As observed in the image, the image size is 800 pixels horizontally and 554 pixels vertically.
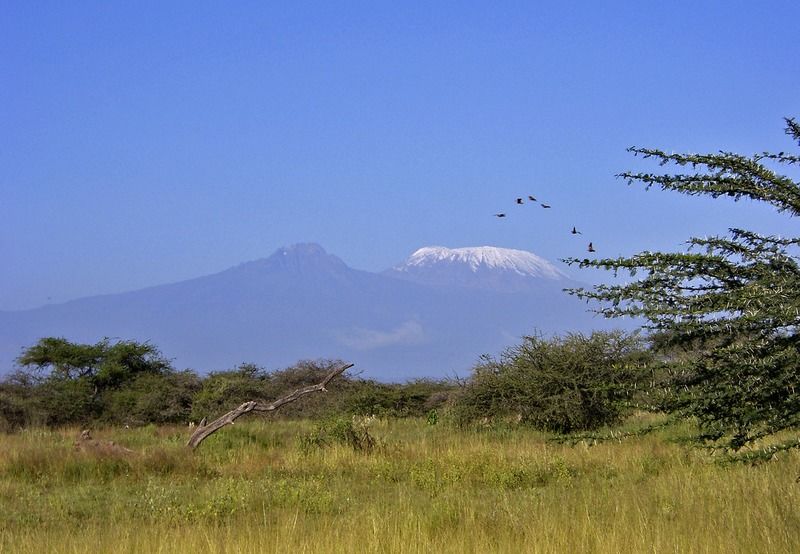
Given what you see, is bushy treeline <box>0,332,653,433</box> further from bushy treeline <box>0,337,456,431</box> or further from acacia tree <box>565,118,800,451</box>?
acacia tree <box>565,118,800,451</box>

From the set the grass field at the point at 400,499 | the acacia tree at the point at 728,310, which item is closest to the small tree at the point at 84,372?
the grass field at the point at 400,499

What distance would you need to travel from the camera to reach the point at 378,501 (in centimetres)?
1038

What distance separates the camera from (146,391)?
28.4 m

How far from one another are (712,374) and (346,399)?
941 inches

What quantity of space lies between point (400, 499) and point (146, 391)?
68.1ft

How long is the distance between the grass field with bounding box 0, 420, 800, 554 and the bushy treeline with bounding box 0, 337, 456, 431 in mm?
9930

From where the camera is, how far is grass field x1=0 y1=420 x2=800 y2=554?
6.41 meters

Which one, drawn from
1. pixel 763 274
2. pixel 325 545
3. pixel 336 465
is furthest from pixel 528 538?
pixel 336 465

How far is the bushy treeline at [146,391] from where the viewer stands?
27.3 metres

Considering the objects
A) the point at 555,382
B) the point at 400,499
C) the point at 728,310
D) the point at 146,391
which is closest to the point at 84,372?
the point at 146,391

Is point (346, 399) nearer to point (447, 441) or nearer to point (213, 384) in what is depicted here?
point (213, 384)

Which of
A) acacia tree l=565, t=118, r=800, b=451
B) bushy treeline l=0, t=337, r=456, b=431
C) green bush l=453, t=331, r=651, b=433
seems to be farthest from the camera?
bushy treeline l=0, t=337, r=456, b=431

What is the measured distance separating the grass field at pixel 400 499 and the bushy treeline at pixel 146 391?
9930mm

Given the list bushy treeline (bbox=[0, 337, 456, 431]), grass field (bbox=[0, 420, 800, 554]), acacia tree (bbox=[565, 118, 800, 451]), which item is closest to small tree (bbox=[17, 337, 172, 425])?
bushy treeline (bbox=[0, 337, 456, 431])
